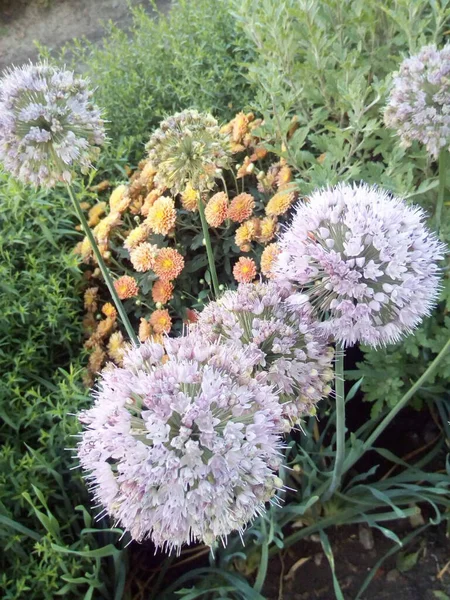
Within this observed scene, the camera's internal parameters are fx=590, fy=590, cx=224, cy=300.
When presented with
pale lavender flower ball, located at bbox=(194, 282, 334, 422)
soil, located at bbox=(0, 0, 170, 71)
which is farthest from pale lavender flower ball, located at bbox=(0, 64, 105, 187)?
soil, located at bbox=(0, 0, 170, 71)

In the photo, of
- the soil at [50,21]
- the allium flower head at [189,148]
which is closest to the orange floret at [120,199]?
the allium flower head at [189,148]

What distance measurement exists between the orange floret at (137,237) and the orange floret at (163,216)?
0.19 feet

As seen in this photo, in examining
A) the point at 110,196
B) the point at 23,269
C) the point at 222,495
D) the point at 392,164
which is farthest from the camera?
the point at 110,196

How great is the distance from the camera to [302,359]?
116cm

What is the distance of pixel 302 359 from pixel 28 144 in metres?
0.80

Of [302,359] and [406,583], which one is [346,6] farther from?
[406,583]

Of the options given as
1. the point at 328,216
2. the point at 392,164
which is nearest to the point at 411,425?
the point at 392,164

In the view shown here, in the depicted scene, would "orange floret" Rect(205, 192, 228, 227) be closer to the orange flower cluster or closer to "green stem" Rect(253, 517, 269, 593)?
the orange flower cluster

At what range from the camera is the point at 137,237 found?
7.11 ft

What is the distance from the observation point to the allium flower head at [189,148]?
59.1 inches

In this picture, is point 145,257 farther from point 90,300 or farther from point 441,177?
point 441,177

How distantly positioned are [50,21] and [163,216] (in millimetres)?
4153

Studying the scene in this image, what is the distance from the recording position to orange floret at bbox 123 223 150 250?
2164mm

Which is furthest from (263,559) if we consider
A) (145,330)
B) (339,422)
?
(145,330)
